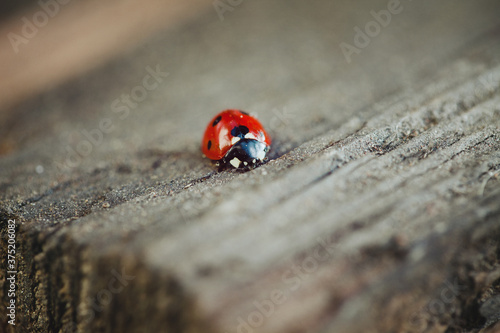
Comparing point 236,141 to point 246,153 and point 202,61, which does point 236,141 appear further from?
point 202,61

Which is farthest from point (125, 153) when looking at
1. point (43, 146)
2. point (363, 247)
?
point (363, 247)

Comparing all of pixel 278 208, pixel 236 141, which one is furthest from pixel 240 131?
pixel 278 208

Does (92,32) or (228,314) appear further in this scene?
(92,32)

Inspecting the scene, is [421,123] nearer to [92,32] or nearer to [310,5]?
[310,5]

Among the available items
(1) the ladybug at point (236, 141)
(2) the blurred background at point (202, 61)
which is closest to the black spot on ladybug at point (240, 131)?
(1) the ladybug at point (236, 141)

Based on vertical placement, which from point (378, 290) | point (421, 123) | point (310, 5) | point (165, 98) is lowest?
point (378, 290)

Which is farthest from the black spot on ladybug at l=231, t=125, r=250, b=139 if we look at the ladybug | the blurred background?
the blurred background
